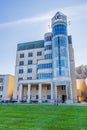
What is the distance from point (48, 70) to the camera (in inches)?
1896

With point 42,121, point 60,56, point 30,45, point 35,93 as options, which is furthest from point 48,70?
point 42,121

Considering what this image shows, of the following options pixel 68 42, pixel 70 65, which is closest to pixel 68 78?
pixel 70 65

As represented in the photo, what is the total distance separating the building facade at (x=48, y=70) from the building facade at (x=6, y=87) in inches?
154

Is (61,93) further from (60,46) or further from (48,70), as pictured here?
(60,46)

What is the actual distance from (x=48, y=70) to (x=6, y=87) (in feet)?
57.6

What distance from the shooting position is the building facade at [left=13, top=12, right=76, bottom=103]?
4512 cm

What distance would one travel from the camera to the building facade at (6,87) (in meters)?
54.2

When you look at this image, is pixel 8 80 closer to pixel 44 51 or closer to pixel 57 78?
pixel 44 51

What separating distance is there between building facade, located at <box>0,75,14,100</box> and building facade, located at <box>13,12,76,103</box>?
3.92 metres

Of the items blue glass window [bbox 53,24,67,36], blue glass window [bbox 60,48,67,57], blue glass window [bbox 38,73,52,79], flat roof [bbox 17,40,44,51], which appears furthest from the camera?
flat roof [bbox 17,40,44,51]

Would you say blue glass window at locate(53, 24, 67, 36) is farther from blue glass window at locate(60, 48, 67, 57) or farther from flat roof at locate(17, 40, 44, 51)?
flat roof at locate(17, 40, 44, 51)

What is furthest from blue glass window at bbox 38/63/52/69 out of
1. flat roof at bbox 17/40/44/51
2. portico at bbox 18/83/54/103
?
flat roof at bbox 17/40/44/51

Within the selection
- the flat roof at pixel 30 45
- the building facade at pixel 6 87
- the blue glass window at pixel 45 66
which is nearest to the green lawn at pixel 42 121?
the blue glass window at pixel 45 66

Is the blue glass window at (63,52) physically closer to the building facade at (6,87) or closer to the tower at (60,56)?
the tower at (60,56)
